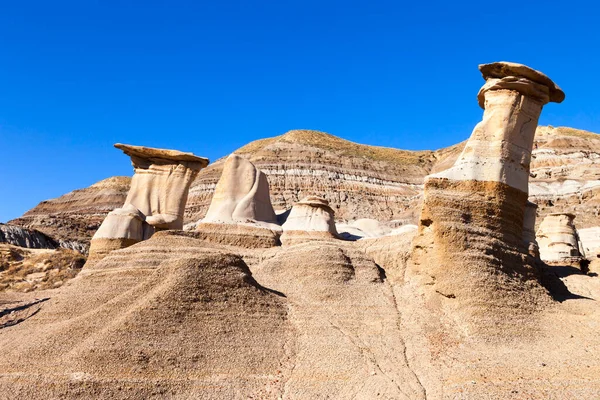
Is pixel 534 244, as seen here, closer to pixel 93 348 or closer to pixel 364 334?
pixel 364 334

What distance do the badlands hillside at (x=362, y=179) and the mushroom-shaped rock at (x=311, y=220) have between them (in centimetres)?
2241

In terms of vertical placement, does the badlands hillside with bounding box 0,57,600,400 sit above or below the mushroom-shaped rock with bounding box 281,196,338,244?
below

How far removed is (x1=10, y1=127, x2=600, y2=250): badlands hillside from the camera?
189 feet

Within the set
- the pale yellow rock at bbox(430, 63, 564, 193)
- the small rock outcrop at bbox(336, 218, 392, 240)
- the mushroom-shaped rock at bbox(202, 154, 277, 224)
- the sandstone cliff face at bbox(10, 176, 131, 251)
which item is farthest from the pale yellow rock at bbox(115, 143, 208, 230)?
the sandstone cliff face at bbox(10, 176, 131, 251)

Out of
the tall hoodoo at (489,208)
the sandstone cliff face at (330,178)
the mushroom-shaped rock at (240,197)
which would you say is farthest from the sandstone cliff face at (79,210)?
the tall hoodoo at (489,208)

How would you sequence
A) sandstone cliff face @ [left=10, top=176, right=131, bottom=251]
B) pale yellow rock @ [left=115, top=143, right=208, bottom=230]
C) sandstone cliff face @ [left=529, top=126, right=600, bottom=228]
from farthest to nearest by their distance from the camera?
sandstone cliff face @ [left=10, top=176, right=131, bottom=251], sandstone cliff face @ [left=529, top=126, right=600, bottom=228], pale yellow rock @ [left=115, top=143, right=208, bottom=230]

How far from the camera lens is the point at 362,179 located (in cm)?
6775

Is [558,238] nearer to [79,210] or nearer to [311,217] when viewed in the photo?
[311,217]

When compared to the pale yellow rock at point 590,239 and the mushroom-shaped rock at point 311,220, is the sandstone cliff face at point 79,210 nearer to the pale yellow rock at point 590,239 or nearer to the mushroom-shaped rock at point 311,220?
the mushroom-shaped rock at point 311,220

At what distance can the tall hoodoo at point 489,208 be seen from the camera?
1438cm

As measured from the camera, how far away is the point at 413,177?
74.1 m

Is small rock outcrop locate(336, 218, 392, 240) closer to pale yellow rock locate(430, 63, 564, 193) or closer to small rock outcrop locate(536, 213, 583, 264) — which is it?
small rock outcrop locate(536, 213, 583, 264)

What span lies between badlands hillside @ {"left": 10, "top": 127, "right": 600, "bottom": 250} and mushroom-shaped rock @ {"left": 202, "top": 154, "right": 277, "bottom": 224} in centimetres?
2412

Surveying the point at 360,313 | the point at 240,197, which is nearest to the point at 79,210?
the point at 240,197
